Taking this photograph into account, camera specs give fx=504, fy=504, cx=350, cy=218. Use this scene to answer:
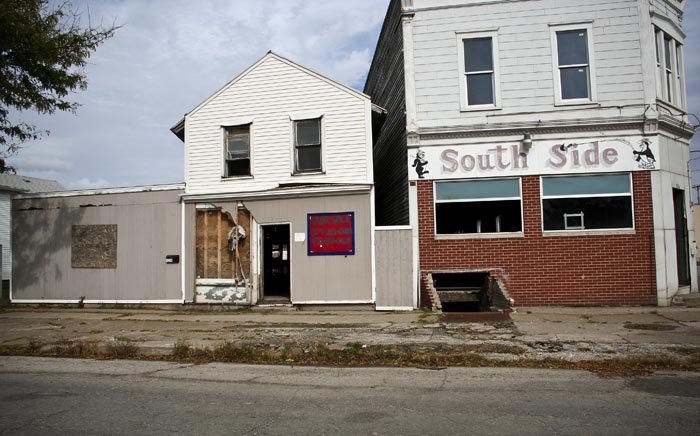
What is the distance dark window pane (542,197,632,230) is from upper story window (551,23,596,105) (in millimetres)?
2531

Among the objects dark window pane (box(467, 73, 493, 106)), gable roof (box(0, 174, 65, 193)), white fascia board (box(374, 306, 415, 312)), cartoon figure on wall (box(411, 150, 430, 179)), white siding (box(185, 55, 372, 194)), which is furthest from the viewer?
gable roof (box(0, 174, 65, 193))

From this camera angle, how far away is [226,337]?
9.66 meters

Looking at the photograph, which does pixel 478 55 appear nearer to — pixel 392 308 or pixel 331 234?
pixel 331 234

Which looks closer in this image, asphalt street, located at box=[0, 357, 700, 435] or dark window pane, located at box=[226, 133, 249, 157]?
asphalt street, located at box=[0, 357, 700, 435]

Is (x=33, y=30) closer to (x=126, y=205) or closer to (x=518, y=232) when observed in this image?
(x=126, y=205)

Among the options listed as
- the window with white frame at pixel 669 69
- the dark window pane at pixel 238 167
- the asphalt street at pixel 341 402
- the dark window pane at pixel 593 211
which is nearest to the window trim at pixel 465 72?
the dark window pane at pixel 593 211

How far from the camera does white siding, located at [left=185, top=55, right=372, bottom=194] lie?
44.1 feet

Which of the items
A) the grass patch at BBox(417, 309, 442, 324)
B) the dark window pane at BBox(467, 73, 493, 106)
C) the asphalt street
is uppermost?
the dark window pane at BBox(467, 73, 493, 106)

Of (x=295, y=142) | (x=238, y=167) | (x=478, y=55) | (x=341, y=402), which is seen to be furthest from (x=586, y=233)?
(x=238, y=167)

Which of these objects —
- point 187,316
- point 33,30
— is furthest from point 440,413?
point 33,30

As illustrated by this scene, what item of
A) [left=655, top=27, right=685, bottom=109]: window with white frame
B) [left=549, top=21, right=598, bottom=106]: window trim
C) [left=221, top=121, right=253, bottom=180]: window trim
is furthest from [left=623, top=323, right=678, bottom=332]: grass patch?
[left=221, top=121, right=253, bottom=180]: window trim

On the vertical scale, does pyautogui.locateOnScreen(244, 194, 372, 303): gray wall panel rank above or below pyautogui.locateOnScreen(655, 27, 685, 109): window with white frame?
below

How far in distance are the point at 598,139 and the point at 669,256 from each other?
334 centimetres

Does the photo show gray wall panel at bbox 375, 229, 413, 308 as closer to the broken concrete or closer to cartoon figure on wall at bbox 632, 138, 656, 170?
the broken concrete
